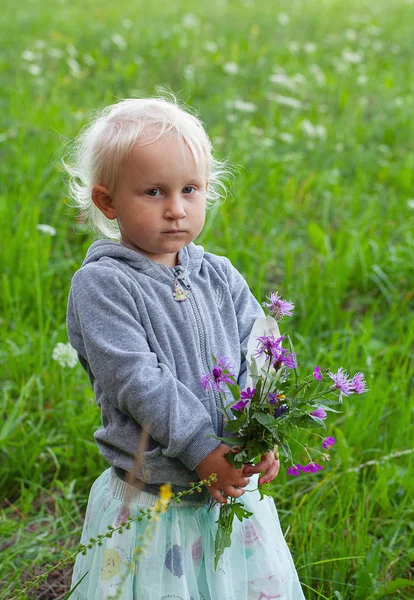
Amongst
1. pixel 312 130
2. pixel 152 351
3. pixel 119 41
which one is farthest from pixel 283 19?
pixel 152 351

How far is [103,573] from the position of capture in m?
1.59

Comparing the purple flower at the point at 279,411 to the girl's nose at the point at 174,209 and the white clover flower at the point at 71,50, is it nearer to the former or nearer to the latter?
the girl's nose at the point at 174,209

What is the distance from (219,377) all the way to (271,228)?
2498 millimetres

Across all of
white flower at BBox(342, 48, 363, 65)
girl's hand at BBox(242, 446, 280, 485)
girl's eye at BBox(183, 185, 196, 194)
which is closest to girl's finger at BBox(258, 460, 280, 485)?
girl's hand at BBox(242, 446, 280, 485)

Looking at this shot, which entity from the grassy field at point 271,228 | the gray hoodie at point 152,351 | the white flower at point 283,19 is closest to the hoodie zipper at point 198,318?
the gray hoodie at point 152,351

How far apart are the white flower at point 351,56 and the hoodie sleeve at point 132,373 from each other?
16.5 feet

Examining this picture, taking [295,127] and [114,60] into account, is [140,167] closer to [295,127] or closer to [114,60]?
[295,127]

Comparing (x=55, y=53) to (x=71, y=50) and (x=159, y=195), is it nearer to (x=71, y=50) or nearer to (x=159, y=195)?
(x=71, y=50)

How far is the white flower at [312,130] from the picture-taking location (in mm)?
4742

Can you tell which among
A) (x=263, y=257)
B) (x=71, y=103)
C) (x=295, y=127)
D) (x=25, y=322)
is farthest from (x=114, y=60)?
(x=25, y=322)

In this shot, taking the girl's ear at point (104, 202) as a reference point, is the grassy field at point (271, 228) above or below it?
below

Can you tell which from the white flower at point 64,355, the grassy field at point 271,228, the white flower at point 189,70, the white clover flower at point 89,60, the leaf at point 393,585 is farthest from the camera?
the white clover flower at point 89,60

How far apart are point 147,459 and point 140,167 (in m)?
0.57

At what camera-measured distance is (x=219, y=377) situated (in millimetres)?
1454
